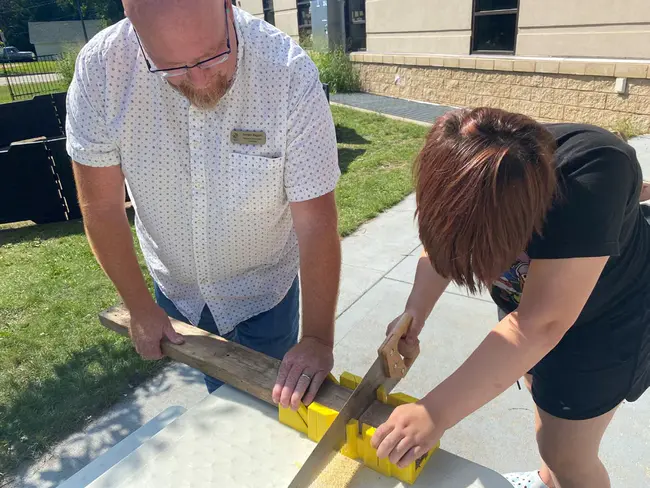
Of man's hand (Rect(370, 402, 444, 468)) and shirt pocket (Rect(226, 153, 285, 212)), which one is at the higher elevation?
shirt pocket (Rect(226, 153, 285, 212))

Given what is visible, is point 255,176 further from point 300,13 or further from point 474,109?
point 300,13

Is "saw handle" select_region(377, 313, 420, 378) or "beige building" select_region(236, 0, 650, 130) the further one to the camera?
"beige building" select_region(236, 0, 650, 130)

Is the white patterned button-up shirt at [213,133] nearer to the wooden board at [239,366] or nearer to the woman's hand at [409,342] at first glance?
the wooden board at [239,366]

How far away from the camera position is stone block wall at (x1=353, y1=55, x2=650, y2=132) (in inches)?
334

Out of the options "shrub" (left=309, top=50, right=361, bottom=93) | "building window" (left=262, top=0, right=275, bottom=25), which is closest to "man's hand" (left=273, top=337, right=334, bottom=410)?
"shrub" (left=309, top=50, right=361, bottom=93)

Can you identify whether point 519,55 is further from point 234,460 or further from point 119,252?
point 234,460

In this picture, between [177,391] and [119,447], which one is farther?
[177,391]

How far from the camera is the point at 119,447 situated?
1912mm

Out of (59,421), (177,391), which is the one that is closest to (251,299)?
(177,391)

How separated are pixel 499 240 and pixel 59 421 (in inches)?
107

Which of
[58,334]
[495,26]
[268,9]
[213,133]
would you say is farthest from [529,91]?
[268,9]

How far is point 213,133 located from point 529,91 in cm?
934

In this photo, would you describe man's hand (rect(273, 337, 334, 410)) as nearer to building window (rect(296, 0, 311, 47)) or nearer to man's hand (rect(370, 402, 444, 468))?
man's hand (rect(370, 402, 444, 468))

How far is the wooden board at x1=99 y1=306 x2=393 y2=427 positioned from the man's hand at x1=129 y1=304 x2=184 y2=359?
2 centimetres
